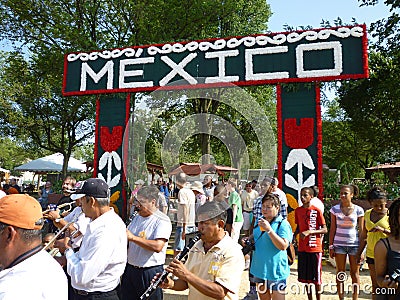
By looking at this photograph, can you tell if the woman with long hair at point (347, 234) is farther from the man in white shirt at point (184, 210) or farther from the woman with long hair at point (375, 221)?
the man in white shirt at point (184, 210)

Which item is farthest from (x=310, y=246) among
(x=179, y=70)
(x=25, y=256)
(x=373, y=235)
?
(x=179, y=70)

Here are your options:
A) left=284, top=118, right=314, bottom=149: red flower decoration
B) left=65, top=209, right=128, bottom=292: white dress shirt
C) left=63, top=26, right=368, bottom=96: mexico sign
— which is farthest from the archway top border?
left=65, top=209, right=128, bottom=292: white dress shirt

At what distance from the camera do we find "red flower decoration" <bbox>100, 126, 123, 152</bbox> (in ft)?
34.1

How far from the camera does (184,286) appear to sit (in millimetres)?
3076

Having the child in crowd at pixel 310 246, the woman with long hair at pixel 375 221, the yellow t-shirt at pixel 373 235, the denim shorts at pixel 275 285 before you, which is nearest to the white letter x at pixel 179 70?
the child in crowd at pixel 310 246

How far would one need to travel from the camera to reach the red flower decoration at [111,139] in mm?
10398

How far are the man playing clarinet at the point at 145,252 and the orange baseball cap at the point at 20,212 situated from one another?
1957 millimetres

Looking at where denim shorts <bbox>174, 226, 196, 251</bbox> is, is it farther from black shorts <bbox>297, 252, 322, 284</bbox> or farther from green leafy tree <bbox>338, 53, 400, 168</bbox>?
green leafy tree <bbox>338, 53, 400, 168</bbox>

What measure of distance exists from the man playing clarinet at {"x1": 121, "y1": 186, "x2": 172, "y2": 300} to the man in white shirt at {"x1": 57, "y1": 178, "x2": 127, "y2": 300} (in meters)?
0.83

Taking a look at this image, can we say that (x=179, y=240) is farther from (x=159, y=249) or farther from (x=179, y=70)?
(x=179, y=70)

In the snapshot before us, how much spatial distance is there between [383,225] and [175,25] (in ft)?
41.9

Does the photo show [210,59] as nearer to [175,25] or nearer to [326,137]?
[175,25]

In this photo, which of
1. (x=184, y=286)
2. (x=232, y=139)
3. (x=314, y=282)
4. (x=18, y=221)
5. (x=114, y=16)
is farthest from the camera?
(x=114, y=16)

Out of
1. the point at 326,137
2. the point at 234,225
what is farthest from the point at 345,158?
the point at 234,225
